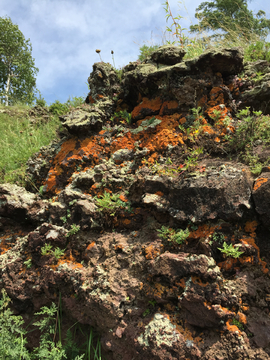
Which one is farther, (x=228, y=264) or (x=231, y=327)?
(x=228, y=264)

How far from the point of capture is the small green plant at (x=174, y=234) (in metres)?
2.30

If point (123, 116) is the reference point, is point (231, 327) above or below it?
below

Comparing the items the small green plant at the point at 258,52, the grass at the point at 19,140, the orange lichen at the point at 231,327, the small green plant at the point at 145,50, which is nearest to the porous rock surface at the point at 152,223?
the orange lichen at the point at 231,327

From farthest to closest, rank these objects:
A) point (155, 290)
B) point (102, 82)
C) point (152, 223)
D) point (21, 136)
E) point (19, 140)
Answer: point (21, 136) → point (19, 140) → point (102, 82) → point (152, 223) → point (155, 290)

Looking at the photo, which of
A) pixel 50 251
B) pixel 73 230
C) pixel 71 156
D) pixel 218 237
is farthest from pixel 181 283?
pixel 71 156

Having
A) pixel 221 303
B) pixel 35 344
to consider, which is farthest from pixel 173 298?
pixel 35 344

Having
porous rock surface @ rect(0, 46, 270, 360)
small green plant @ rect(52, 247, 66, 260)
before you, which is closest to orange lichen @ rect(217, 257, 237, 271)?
porous rock surface @ rect(0, 46, 270, 360)

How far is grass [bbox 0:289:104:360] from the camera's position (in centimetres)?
234

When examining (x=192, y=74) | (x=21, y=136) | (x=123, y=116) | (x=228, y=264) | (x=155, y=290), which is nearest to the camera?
(x=228, y=264)

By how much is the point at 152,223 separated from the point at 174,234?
0.39 metres

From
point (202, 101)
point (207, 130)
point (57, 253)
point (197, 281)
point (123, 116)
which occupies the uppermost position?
point (123, 116)

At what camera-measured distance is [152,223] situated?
2.69 metres

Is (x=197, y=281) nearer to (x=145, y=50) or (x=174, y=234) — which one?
(x=174, y=234)

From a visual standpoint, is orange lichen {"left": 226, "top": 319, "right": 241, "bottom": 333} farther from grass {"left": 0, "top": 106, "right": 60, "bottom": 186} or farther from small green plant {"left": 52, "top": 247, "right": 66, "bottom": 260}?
grass {"left": 0, "top": 106, "right": 60, "bottom": 186}
